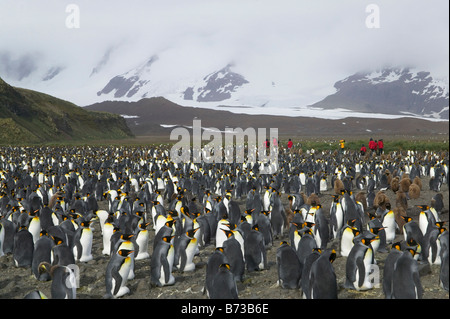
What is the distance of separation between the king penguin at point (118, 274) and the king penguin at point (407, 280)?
10.7 feet

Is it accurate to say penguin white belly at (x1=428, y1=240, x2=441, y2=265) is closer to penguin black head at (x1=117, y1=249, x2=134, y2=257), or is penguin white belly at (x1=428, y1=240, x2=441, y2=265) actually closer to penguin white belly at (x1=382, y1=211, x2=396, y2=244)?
penguin white belly at (x1=382, y1=211, x2=396, y2=244)

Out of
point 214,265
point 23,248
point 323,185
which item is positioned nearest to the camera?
point 214,265

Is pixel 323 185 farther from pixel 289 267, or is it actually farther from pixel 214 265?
pixel 214 265

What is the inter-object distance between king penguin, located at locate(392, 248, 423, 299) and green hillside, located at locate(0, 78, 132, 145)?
4474 centimetres

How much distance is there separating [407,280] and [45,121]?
57.1m

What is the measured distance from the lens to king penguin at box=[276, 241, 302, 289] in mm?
5250

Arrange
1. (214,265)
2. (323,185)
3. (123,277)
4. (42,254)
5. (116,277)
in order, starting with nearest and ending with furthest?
(214,265)
(116,277)
(123,277)
(42,254)
(323,185)

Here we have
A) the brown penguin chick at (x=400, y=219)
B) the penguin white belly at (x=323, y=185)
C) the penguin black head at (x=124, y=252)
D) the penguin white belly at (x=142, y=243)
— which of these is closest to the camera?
the penguin black head at (x=124, y=252)

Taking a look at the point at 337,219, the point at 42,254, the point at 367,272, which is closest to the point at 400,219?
the point at 337,219

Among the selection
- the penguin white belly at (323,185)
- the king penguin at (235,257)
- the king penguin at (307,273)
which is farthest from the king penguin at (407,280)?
the penguin white belly at (323,185)

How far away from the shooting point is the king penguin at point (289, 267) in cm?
525

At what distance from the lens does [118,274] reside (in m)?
5.33

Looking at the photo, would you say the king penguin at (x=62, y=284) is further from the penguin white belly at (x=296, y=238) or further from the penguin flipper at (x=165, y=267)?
the penguin white belly at (x=296, y=238)

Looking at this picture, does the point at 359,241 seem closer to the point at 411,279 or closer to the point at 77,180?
the point at 411,279
